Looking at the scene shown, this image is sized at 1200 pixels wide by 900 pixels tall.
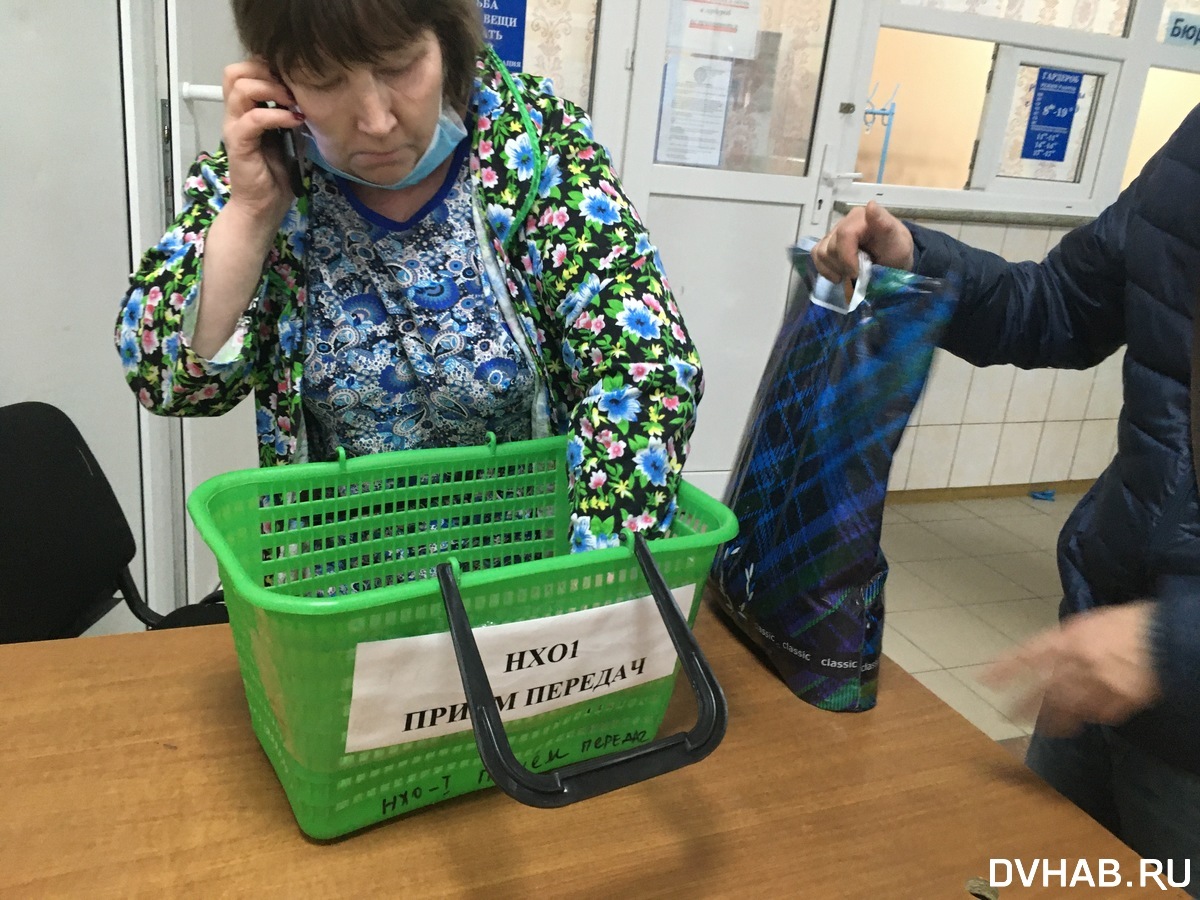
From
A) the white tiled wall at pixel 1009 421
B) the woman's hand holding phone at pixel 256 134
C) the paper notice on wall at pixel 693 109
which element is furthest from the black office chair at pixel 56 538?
the white tiled wall at pixel 1009 421

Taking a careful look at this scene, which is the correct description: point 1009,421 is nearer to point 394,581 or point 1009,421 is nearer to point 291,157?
point 394,581

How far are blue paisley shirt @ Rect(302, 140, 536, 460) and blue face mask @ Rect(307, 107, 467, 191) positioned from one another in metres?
0.03

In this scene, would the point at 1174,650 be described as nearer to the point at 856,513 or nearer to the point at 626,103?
the point at 856,513

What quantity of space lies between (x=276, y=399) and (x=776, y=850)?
0.65m

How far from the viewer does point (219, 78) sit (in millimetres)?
1847

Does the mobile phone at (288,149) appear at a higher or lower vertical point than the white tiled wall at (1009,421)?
higher

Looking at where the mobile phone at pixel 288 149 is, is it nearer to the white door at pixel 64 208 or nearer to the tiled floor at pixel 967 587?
the white door at pixel 64 208

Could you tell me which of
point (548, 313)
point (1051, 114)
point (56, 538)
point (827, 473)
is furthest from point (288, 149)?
point (1051, 114)

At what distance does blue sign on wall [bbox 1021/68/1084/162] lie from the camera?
304cm

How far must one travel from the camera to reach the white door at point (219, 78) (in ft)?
5.57

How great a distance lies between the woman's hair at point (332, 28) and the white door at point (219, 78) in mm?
521

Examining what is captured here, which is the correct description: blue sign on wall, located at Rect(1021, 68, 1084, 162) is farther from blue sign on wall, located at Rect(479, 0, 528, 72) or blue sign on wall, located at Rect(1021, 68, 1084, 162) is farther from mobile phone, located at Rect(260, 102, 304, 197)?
mobile phone, located at Rect(260, 102, 304, 197)

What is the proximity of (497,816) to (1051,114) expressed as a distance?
3317 mm

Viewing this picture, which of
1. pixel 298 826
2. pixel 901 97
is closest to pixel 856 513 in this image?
pixel 298 826
